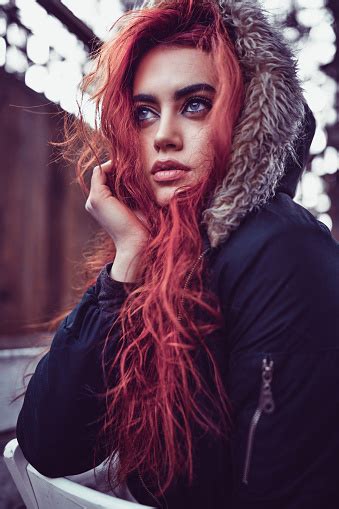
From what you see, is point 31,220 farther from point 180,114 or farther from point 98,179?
point 180,114

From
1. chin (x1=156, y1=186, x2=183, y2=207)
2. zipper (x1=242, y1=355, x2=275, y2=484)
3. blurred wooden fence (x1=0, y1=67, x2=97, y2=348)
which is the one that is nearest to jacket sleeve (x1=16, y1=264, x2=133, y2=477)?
chin (x1=156, y1=186, x2=183, y2=207)

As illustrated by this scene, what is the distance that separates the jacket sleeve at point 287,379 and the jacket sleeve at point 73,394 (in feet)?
1.02

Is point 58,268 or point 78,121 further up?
point 78,121

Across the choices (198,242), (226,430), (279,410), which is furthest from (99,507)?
(198,242)

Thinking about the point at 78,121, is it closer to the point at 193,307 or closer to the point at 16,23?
the point at 193,307

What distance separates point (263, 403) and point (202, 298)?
24cm

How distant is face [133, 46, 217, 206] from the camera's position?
1073 mm

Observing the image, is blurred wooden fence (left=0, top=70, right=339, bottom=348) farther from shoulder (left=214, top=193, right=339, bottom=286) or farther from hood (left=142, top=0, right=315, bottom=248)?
shoulder (left=214, top=193, right=339, bottom=286)

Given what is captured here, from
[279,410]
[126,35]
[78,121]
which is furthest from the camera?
[78,121]

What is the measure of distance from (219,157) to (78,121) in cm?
53

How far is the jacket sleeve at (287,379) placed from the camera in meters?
0.79

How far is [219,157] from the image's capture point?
101 centimetres

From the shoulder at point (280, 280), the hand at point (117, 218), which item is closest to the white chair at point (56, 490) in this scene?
the shoulder at point (280, 280)

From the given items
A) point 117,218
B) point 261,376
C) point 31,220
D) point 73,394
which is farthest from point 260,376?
point 31,220
